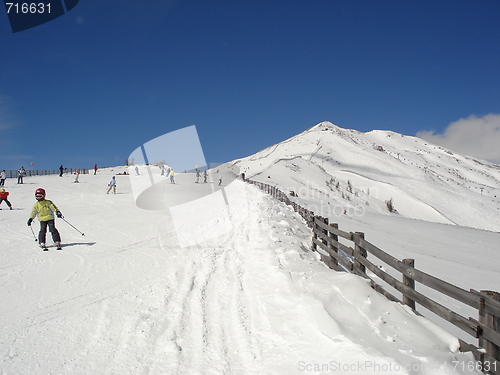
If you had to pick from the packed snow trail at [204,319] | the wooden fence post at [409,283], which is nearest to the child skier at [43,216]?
the packed snow trail at [204,319]

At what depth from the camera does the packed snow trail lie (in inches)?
153

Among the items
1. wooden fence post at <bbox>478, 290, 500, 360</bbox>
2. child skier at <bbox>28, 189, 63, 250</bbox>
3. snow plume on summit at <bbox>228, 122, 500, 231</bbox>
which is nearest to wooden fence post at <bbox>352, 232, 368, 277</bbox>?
wooden fence post at <bbox>478, 290, 500, 360</bbox>

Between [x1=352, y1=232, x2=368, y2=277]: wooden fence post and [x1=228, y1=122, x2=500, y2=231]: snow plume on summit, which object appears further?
[x1=228, y1=122, x2=500, y2=231]: snow plume on summit

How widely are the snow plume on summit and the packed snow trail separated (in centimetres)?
1535

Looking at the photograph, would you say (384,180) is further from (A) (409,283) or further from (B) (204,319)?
(B) (204,319)

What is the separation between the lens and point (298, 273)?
6875 mm

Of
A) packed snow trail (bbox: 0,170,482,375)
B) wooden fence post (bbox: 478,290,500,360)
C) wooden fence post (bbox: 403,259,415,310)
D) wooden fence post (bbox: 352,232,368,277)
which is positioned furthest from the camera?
wooden fence post (bbox: 352,232,368,277)

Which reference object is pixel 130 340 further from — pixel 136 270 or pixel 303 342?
pixel 136 270

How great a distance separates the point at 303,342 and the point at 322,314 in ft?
2.13

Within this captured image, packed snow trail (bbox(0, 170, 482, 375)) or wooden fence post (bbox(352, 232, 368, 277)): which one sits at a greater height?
wooden fence post (bbox(352, 232, 368, 277))

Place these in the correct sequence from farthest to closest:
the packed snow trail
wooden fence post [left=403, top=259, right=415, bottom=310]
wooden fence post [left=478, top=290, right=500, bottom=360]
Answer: wooden fence post [left=403, top=259, right=415, bottom=310]
the packed snow trail
wooden fence post [left=478, top=290, right=500, bottom=360]

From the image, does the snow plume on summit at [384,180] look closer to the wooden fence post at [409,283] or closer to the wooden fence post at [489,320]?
the wooden fence post at [409,283]

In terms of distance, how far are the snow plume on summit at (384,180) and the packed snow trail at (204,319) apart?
1535 cm

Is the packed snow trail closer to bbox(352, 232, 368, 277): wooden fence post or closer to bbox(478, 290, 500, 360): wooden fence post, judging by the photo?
bbox(478, 290, 500, 360): wooden fence post
